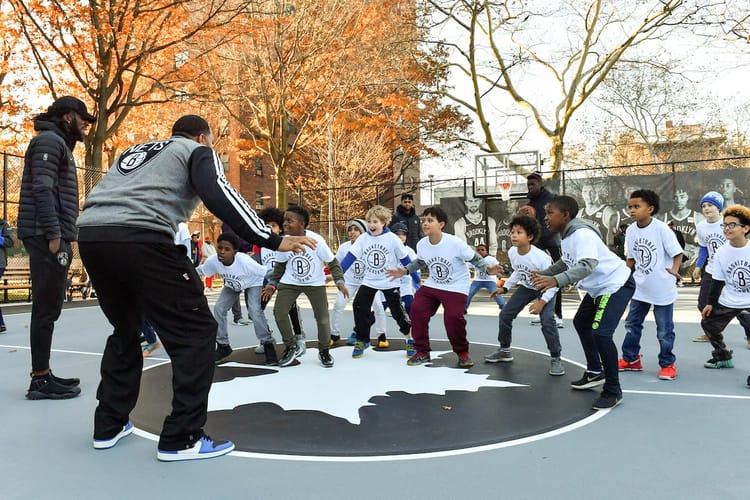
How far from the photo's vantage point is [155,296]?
290 cm

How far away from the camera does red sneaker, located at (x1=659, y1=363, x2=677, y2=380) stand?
475 centimetres

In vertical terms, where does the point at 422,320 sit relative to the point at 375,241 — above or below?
below

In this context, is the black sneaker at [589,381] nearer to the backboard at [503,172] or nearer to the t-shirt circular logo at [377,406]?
the t-shirt circular logo at [377,406]

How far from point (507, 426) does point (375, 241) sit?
10.5ft

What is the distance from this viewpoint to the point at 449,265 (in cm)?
543

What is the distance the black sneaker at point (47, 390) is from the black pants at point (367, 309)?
2.76 m

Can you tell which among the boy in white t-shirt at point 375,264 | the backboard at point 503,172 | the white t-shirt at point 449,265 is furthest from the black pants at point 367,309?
the backboard at point 503,172

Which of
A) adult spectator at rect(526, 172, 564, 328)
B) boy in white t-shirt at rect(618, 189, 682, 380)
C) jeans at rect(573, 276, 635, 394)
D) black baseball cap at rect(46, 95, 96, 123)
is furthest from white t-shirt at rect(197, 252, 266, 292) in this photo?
adult spectator at rect(526, 172, 564, 328)

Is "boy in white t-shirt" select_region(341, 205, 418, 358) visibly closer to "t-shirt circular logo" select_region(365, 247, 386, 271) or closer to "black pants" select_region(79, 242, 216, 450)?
"t-shirt circular logo" select_region(365, 247, 386, 271)

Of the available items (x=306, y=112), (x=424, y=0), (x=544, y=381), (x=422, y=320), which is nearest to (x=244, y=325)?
(x=422, y=320)

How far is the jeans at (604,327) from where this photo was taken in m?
3.97

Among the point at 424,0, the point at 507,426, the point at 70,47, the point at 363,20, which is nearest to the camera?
the point at 507,426

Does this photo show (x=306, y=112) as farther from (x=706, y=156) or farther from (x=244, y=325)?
(x=706, y=156)

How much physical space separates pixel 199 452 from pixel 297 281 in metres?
2.79
